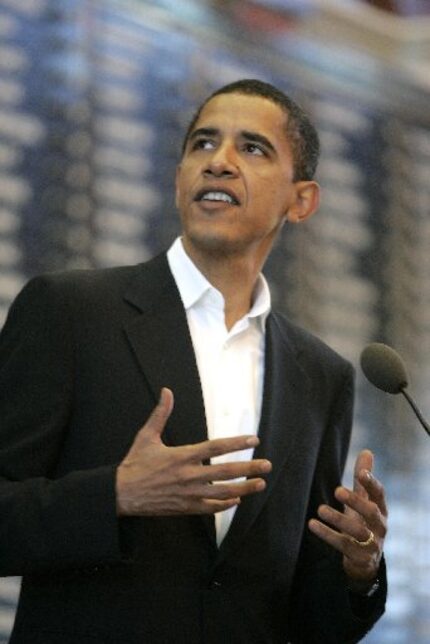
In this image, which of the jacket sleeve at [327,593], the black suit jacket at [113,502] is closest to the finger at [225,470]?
the black suit jacket at [113,502]

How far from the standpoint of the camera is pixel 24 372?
2445 millimetres

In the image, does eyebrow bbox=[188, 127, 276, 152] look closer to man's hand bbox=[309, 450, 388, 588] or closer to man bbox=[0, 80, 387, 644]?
man bbox=[0, 80, 387, 644]

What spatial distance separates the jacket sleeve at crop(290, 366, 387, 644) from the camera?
2.64 meters

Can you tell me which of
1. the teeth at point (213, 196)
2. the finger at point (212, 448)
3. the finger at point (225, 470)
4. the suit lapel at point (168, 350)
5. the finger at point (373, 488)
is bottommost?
the finger at point (373, 488)

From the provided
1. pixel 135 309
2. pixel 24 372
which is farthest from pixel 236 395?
pixel 24 372

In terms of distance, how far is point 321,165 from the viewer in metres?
4.96

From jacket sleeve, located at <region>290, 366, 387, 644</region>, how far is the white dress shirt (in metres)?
0.20

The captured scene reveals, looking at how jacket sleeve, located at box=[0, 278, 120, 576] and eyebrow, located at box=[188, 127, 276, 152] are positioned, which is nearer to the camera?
jacket sleeve, located at box=[0, 278, 120, 576]

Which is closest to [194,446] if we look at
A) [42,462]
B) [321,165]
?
[42,462]

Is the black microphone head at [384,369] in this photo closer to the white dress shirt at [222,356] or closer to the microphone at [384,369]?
the microphone at [384,369]

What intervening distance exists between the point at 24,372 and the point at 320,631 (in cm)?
71

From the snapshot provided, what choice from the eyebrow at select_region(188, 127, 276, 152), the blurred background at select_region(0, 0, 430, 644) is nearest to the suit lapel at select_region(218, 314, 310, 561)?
the eyebrow at select_region(188, 127, 276, 152)

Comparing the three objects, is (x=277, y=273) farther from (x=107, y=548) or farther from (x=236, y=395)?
(x=107, y=548)

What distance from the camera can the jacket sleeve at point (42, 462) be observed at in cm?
231
